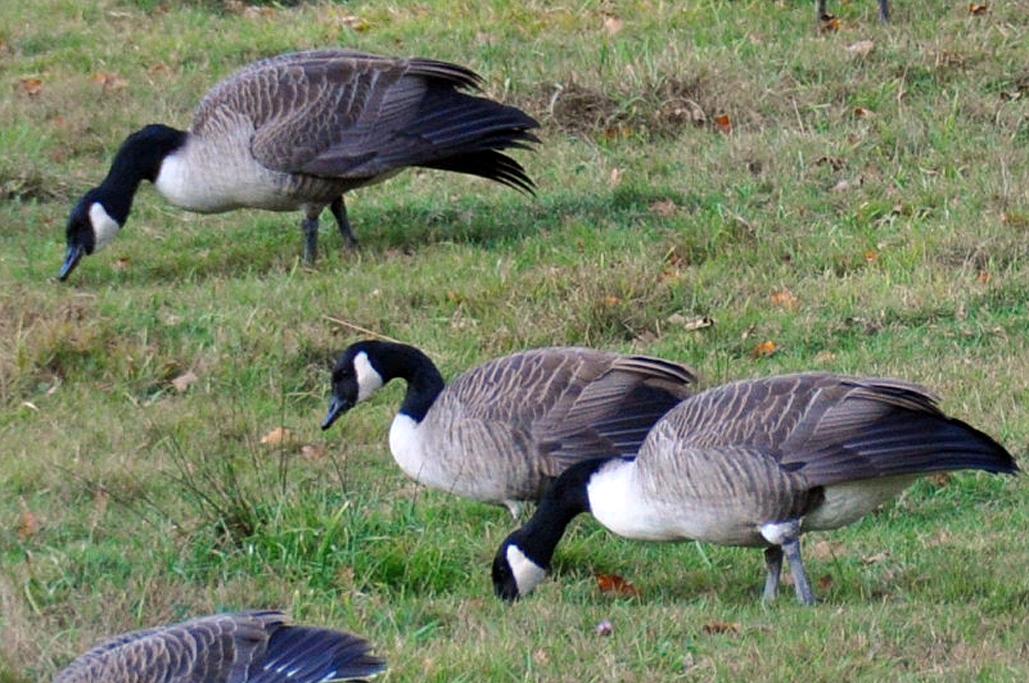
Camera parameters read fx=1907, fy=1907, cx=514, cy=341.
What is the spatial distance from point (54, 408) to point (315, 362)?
1220 mm

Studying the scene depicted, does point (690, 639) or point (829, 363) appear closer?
point (690, 639)

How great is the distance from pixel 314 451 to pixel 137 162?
3.01 metres

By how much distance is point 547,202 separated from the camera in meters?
10.8

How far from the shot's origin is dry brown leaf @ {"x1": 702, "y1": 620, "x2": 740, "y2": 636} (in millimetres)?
5902

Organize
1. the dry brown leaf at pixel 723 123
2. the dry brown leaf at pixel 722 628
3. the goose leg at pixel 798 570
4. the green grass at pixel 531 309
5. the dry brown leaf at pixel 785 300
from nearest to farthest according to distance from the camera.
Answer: the dry brown leaf at pixel 722 628, the green grass at pixel 531 309, the goose leg at pixel 798 570, the dry brown leaf at pixel 785 300, the dry brown leaf at pixel 723 123

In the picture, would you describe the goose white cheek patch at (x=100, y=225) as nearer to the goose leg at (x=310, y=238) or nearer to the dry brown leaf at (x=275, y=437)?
the goose leg at (x=310, y=238)

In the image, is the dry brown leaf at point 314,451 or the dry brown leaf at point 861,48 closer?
the dry brown leaf at point 314,451

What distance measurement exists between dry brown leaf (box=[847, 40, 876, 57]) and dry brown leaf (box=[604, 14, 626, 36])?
63.3 inches

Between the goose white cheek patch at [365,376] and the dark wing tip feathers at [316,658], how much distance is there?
269cm

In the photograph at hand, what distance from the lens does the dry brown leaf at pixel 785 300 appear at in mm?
9305

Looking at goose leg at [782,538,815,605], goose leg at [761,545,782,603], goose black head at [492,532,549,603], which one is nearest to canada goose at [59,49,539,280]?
goose black head at [492,532,549,603]

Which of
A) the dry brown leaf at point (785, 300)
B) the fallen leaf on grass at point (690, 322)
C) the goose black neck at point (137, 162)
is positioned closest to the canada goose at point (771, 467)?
the fallen leaf on grass at point (690, 322)

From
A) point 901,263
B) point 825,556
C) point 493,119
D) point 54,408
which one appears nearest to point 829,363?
point 901,263

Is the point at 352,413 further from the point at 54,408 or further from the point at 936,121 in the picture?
the point at 936,121
